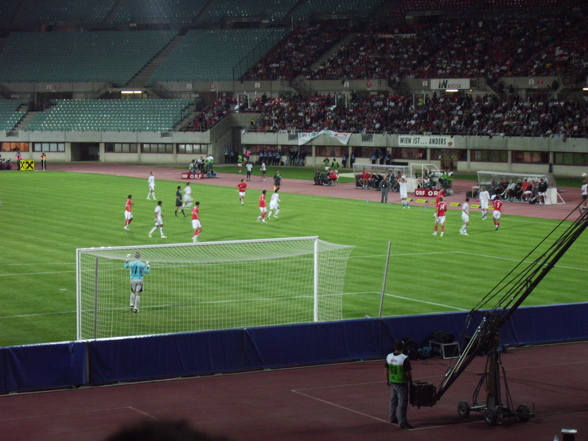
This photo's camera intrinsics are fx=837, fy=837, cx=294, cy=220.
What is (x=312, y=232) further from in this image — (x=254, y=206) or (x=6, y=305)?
(x=6, y=305)

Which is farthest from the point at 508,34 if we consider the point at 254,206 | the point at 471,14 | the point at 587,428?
the point at 587,428

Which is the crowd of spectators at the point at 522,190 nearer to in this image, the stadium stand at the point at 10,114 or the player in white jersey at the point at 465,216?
the player in white jersey at the point at 465,216

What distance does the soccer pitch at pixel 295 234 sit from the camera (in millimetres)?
24594

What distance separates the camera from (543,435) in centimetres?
1384

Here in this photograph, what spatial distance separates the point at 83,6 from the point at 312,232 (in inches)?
3164

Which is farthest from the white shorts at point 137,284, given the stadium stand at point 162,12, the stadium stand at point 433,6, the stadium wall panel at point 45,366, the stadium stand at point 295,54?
the stadium stand at point 162,12

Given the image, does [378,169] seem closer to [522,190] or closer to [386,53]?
[522,190]

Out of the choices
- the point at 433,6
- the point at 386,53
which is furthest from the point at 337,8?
the point at 386,53

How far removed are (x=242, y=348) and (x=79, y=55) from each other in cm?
8850

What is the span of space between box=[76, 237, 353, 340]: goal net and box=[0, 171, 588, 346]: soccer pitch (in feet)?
2.03

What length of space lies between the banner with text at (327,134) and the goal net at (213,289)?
46.8 m

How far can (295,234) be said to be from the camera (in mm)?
37625

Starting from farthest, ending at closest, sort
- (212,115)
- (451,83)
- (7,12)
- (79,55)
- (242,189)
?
(7,12) → (79,55) → (212,115) → (451,83) → (242,189)

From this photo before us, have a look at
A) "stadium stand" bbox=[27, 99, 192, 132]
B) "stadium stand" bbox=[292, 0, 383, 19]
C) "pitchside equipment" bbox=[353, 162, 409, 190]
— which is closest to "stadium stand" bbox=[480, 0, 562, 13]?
"stadium stand" bbox=[292, 0, 383, 19]
